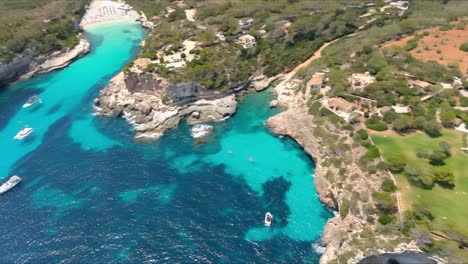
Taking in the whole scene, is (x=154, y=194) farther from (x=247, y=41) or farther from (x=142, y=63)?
(x=247, y=41)

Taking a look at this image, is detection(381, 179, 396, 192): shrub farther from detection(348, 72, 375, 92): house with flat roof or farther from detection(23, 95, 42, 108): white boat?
detection(23, 95, 42, 108): white boat

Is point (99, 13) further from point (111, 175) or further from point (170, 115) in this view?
point (111, 175)

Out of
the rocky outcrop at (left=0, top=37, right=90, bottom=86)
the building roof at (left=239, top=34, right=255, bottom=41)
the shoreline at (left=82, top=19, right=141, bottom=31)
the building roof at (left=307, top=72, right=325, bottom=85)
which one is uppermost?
the building roof at (left=239, top=34, right=255, bottom=41)

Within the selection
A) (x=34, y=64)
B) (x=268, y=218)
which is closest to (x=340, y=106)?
(x=268, y=218)

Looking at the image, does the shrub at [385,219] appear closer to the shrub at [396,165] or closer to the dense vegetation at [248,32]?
the shrub at [396,165]

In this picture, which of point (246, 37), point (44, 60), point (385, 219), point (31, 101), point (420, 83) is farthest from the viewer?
point (44, 60)

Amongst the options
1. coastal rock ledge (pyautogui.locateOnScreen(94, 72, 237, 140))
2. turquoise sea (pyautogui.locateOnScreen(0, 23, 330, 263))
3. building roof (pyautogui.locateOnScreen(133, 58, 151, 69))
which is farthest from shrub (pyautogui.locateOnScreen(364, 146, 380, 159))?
building roof (pyautogui.locateOnScreen(133, 58, 151, 69))
